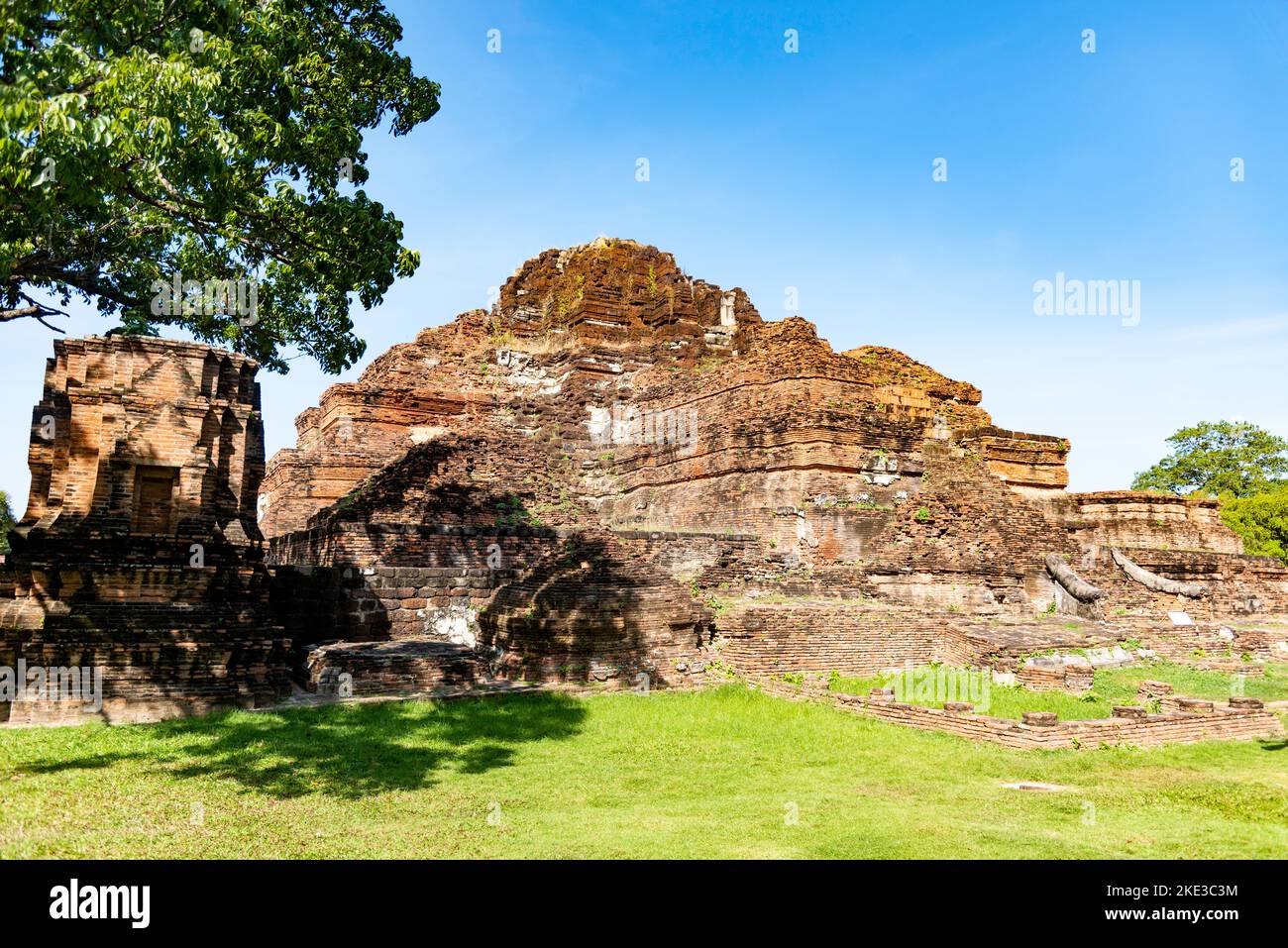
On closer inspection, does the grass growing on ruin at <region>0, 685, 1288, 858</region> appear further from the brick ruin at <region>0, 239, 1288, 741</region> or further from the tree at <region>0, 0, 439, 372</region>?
the tree at <region>0, 0, 439, 372</region>

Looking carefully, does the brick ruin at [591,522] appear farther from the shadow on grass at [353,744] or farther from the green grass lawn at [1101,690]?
the shadow on grass at [353,744]

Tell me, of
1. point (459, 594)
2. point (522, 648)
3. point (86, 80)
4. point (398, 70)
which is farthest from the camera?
point (459, 594)

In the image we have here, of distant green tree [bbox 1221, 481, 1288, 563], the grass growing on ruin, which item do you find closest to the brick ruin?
the grass growing on ruin

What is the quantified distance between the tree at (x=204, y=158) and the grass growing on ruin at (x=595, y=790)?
502cm

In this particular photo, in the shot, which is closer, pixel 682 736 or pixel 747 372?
pixel 682 736

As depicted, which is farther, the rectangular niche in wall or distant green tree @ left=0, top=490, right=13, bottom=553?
distant green tree @ left=0, top=490, right=13, bottom=553

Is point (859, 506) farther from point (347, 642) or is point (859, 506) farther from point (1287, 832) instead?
point (1287, 832)

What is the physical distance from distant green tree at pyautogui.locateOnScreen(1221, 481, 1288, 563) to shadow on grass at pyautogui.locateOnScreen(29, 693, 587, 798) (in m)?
34.0

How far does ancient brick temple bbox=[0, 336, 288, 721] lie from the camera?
9.43m

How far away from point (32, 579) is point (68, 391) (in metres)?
2.44

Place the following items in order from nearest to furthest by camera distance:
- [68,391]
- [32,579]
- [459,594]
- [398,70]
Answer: [32,579] < [68,391] < [398,70] < [459,594]

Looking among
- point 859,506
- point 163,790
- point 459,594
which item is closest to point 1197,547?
point 859,506

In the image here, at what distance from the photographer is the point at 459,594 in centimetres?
1545

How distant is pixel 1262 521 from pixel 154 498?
39.6m
